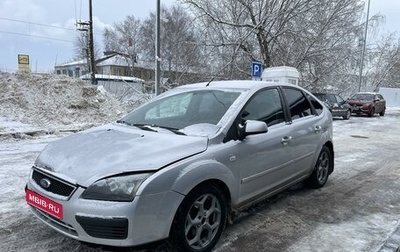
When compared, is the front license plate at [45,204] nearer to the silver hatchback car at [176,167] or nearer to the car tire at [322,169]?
the silver hatchback car at [176,167]

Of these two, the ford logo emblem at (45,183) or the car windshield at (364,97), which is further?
the car windshield at (364,97)

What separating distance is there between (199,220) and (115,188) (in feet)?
2.89

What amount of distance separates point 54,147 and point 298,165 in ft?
9.79

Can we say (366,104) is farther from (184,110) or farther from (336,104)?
(184,110)

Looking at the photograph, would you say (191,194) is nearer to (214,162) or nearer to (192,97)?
(214,162)

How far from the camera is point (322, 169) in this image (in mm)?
5672

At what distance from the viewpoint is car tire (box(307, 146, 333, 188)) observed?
5480 millimetres

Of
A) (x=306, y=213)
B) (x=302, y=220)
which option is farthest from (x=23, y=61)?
(x=302, y=220)

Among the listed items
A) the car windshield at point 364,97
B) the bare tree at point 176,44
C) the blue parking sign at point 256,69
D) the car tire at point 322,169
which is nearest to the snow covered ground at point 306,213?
the car tire at point 322,169

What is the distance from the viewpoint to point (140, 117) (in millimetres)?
4395

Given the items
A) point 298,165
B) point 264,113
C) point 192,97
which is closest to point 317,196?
point 298,165

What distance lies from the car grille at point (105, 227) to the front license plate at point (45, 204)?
0.74 ft

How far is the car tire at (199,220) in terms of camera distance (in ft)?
10.2

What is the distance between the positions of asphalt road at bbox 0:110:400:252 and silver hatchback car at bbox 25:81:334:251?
1.01ft
